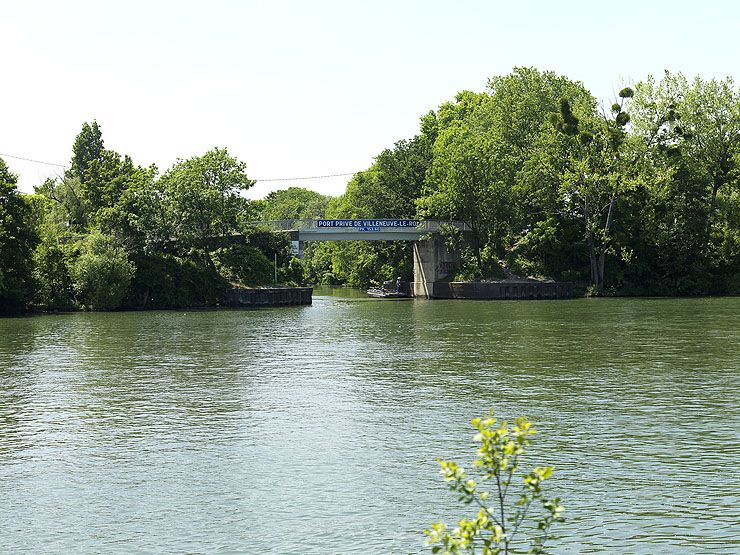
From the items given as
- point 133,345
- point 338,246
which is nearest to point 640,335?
point 133,345

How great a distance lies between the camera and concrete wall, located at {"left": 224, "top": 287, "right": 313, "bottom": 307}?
104875 millimetres

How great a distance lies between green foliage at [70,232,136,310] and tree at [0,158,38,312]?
6049 mm

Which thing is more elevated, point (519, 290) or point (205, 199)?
point (205, 199)

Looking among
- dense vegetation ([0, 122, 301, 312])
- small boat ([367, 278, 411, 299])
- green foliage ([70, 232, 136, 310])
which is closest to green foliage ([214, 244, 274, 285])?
dense vegetation ([0, 122, 301, 312])

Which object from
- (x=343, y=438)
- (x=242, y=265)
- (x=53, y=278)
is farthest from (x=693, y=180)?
(x=343, y=438)

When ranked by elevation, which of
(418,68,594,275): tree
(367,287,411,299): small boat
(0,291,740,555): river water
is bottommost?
(0,291,740,555): river water

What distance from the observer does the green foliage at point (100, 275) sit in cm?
9381

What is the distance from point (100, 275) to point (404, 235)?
40.5m

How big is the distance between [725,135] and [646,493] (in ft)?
327

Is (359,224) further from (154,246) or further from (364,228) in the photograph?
(154,246)

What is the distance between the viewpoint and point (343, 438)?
2744 centimetres

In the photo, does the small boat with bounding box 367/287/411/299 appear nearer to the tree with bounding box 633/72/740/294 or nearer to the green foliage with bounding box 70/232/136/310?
the tree with bounding box 633/72/740/294

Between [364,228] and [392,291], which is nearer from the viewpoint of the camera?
[364,228]

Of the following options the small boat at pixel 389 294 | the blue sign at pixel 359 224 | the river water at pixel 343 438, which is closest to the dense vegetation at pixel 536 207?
the blue sign at pixel 359 224
